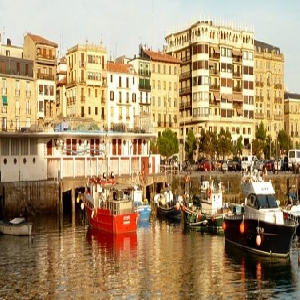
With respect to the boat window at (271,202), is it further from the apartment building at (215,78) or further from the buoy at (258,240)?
the apartment building at (215,78)

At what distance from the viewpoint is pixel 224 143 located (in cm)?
12912

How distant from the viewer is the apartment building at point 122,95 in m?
126

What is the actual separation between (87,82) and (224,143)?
3024 centimetres

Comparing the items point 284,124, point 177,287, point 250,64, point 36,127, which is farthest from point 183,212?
point 284,124

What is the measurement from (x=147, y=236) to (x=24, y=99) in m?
56.1

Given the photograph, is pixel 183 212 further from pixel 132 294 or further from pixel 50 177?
pixel 132 294

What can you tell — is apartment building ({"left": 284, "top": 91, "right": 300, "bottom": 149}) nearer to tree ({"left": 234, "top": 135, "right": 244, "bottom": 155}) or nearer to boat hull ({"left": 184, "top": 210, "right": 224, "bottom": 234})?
tree ({"left": 234, "top": 135, "right": 244, "bottom": 155})

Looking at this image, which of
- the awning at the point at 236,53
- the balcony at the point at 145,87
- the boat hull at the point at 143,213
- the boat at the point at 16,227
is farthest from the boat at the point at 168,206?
the awning at the point at 236,53

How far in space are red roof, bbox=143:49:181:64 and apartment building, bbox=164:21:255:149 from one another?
122 inches

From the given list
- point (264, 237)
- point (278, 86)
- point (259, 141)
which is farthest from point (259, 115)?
point (264, 237)

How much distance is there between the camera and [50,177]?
90250mm

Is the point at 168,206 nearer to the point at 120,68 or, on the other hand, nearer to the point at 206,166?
the point at 206,166

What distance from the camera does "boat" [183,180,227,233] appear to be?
69.9 m

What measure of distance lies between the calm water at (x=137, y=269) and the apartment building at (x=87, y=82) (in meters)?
58.4
